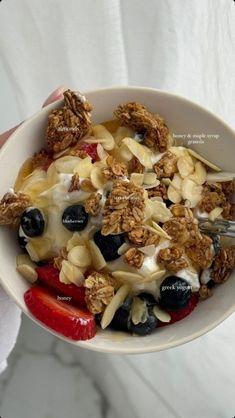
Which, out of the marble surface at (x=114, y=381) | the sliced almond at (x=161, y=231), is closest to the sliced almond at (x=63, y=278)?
the sliced almond at (x=161, y=231)

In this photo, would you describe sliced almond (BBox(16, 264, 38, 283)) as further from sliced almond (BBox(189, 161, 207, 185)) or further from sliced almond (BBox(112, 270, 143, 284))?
sliced almond (BBox(189, 161, 207, 185))

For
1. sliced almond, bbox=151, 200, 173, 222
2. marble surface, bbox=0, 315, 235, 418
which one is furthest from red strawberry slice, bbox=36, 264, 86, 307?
marble surface, bbox=0, 315, 235, 418

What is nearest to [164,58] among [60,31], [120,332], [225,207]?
[60,31]

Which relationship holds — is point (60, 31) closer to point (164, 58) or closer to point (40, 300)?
point (164, 58)

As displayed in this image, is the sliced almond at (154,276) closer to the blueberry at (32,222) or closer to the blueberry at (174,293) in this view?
the blueberry at (174,293)

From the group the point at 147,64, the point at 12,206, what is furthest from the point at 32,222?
the point at 147,64
